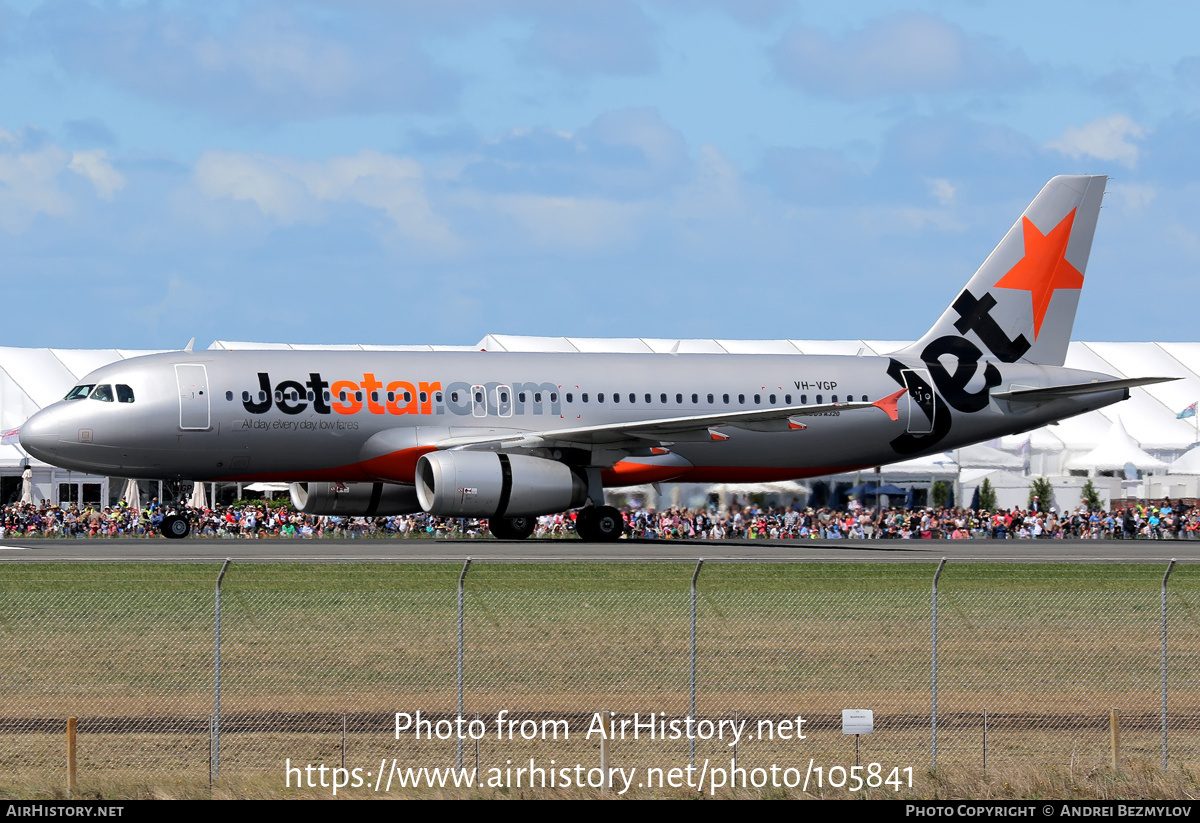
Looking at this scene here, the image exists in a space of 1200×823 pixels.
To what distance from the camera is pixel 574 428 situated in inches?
1507

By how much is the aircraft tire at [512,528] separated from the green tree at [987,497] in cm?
2183

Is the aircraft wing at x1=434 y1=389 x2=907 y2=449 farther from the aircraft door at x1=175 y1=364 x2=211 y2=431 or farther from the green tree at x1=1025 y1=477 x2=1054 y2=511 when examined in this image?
the green tree at x1=1025 y1=477 x2=1054 y2=511

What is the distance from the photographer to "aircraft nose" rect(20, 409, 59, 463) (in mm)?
35469

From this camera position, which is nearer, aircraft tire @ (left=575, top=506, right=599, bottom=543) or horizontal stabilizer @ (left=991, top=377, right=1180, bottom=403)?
aircraft tire @ (left=575, top=506, right=599, bottom=543)

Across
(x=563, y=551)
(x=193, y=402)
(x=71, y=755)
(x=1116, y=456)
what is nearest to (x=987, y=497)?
(x=1116, y=456)

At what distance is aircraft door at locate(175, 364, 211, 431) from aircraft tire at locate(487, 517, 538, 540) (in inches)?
309

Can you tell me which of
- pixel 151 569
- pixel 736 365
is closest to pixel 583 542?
pixel 736 365

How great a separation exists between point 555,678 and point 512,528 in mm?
23521

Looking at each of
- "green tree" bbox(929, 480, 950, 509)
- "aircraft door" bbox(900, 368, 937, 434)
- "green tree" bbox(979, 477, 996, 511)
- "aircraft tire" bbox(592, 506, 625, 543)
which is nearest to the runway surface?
"aircraft tire" bbox(592, 506, 625, 543)

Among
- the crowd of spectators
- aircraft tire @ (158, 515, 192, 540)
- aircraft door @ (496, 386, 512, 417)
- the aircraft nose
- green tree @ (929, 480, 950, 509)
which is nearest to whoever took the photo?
the aircraft nose

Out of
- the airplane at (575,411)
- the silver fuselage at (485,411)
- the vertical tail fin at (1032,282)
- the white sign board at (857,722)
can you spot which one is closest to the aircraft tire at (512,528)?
the airplane at (575,411)

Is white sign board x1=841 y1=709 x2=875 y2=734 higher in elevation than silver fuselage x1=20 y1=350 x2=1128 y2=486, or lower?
lower
